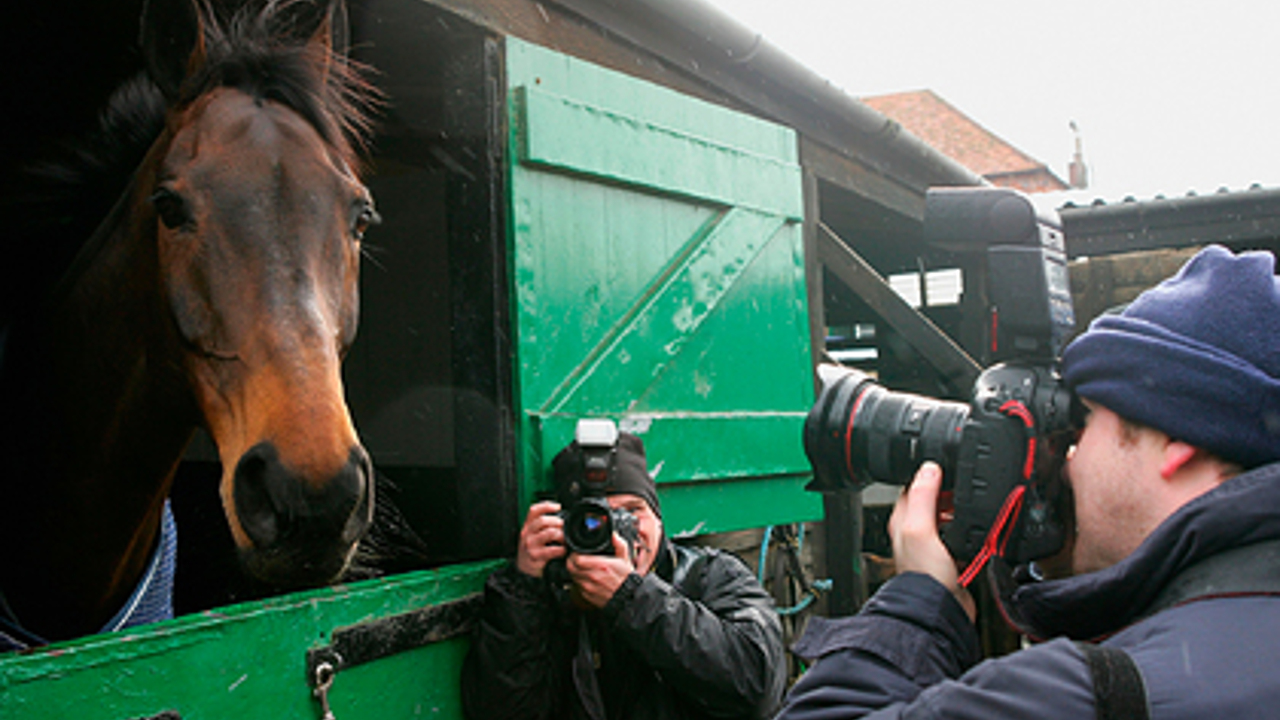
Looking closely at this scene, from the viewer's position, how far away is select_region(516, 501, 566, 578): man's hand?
2.03 m

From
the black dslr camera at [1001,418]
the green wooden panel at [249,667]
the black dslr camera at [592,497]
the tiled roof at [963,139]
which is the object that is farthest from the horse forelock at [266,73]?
the tiled roof at [963,139]

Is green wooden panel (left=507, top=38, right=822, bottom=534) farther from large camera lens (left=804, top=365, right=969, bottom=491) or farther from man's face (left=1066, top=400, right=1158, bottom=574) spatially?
man's face (left=1066, top=400, right=1158, bottom=574)

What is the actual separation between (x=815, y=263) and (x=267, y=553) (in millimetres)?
3226

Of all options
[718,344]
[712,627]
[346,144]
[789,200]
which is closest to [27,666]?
[346,144]

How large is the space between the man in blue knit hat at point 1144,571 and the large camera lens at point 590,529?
2.53 ft

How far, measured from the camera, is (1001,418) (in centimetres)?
126

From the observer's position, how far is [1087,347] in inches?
44.8

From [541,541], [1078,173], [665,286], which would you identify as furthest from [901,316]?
[1078,173]

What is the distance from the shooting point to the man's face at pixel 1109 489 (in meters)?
1.07

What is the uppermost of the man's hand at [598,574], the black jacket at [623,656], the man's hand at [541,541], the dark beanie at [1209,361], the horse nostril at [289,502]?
the dark beanie at [1209,361]

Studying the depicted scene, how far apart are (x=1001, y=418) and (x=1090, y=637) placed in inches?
12.4

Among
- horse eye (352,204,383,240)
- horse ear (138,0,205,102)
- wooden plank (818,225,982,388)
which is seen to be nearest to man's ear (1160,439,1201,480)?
horse eye (352,204,383,240)

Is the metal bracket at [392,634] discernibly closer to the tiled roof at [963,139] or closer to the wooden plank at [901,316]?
the wooden plank at [901,316]

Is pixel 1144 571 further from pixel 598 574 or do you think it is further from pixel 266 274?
pixel 266 274
